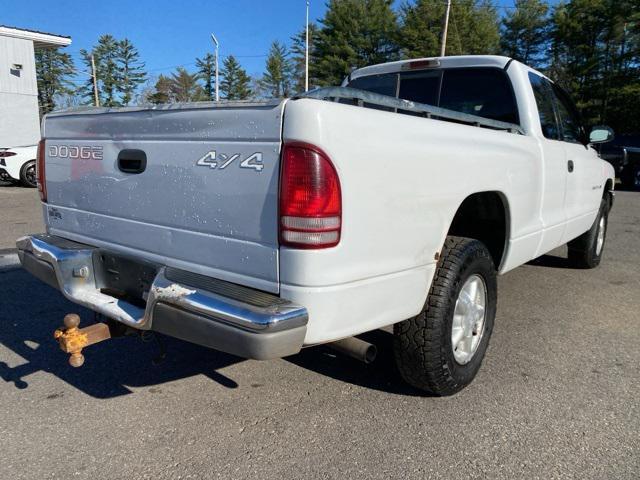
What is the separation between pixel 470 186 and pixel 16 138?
21741 mm

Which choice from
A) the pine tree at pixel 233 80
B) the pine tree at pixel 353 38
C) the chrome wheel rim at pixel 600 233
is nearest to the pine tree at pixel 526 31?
the pine tree at pixel 353 38

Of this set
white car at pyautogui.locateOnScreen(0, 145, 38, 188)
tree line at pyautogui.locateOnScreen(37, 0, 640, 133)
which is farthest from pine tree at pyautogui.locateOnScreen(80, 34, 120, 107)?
white car at pyautogui.locateOnScreen(0, 145, 38, 188)

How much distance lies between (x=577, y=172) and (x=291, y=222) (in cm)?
337

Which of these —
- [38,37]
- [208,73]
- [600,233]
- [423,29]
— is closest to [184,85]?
[208,73]

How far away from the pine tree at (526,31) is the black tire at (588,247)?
40.6 meters

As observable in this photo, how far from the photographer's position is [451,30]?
141 feet

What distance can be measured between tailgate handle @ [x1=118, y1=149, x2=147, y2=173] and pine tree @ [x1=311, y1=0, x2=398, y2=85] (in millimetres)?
42495

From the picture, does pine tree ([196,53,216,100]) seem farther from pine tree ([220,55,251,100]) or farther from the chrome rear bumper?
the chrome rear bumper

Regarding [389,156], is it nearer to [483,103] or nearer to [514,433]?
[514,433]

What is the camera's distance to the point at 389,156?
219cm

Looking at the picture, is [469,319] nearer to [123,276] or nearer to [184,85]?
[123,276]

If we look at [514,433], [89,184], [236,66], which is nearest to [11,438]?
[89,184]

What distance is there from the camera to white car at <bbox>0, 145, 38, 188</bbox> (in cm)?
1377

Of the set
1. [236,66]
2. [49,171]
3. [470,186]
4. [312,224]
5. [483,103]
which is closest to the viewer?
[312,224]
